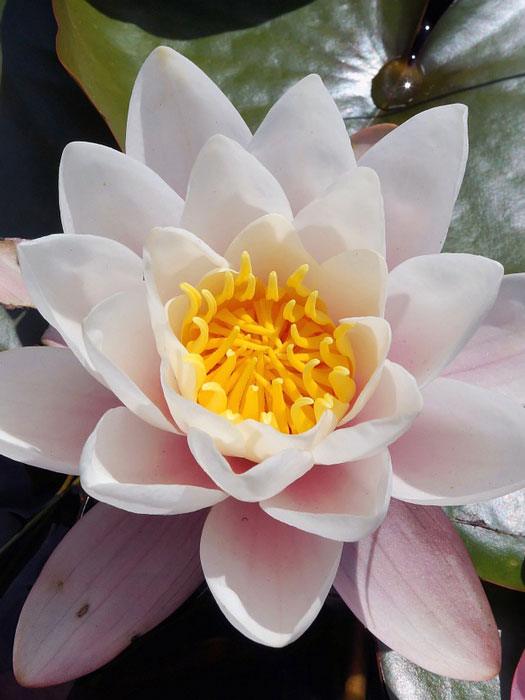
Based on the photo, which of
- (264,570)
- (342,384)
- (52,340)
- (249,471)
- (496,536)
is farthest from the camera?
(496,536)

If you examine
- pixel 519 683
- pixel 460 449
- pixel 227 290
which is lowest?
pixel 519 683

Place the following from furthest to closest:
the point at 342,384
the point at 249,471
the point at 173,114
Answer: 1. the point at 173,114
2. the point at 342,384
3. the point at 249,471

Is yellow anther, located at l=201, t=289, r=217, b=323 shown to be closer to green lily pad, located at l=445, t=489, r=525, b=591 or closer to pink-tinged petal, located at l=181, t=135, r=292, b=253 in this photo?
pink-tinged petal, located at l=181, t=135, r=292, b=253

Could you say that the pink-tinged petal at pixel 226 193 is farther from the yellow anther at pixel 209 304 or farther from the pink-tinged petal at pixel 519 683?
the pink-tinged petal at pixel 519 683

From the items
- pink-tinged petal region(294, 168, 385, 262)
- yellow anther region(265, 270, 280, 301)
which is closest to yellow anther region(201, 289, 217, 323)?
yellow anther region(265, 270, 280, 301)

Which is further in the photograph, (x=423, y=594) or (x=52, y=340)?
(x=52, y=340)

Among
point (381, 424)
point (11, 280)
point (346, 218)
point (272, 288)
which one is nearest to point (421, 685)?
point (381, 424)

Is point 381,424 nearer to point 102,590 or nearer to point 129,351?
point 129,351

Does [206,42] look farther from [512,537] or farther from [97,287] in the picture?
[512,537]
